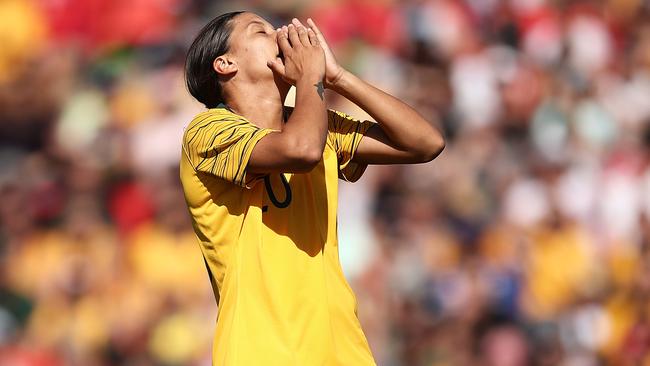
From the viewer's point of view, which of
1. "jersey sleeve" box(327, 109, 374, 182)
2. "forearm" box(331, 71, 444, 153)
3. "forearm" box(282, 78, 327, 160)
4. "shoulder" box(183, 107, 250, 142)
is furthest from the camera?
"jersey sleeve" box(327, 109, 374, 182)

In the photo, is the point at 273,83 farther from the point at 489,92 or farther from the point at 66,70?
the point at 489,92

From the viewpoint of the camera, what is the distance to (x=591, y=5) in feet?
30.5

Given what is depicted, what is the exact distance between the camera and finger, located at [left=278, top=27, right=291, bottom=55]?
3.38 metres

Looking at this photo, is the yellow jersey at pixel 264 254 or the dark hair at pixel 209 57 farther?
the dark hair at pixel 209 57

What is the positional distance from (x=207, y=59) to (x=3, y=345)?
369 cm

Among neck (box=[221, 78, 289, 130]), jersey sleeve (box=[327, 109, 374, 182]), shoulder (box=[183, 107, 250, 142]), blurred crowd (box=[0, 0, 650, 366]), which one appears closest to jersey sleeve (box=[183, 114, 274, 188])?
shoulder (box=[183, 107, 250, 142])

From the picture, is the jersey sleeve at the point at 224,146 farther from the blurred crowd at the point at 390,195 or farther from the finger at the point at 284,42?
the blurred crowd at the point at 390,195

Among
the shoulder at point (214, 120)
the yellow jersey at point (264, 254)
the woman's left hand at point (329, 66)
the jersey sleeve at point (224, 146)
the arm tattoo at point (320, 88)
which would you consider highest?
the woman's left hand at point (329, 66)

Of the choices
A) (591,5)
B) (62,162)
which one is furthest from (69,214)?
(591,5)

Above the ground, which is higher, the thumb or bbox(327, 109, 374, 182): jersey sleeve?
the thumb

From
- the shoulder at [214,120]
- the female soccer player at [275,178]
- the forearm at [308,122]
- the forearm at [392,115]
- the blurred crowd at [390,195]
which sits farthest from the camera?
the blurred crowd at [390,195]

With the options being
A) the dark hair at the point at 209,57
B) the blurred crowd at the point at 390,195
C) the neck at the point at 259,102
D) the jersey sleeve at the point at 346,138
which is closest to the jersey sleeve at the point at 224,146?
the neck at the point at 259,102

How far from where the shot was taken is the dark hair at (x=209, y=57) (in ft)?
11.7

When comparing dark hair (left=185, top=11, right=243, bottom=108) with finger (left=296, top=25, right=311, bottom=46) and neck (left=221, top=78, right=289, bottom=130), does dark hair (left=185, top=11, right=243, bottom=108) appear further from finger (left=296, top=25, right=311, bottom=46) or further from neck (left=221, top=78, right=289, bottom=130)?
finger (left=296, top=25, right=311, bottom=46)
